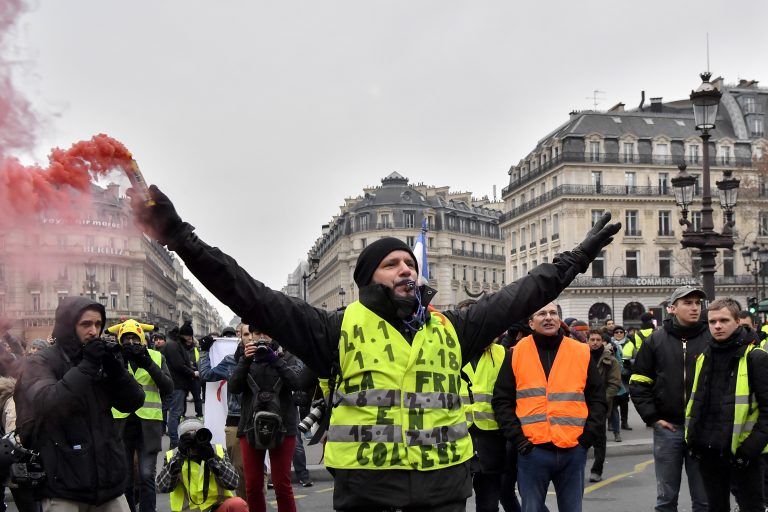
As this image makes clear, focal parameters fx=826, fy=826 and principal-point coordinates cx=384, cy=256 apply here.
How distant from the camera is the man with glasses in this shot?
573 centimetres

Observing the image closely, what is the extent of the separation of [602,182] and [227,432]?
2346 inches

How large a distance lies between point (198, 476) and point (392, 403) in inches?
124

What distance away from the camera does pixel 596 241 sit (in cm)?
432

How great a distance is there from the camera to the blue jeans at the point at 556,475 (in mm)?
5715

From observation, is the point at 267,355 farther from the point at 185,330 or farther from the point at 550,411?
the point at 185,330

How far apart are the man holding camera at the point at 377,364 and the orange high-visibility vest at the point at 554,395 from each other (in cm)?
203

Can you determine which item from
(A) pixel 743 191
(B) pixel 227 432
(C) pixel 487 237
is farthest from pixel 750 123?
(B) pixel 227 432

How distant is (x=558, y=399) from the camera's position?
5.83 meters

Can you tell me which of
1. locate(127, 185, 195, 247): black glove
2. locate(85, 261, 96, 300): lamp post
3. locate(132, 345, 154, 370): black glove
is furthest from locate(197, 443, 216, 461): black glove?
locate(127, 185, 195, 247): black glove

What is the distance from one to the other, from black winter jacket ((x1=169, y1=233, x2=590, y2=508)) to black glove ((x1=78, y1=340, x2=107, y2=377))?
57.0 inches

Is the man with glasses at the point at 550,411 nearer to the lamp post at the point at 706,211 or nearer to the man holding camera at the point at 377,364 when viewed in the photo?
the man holding camera at the point at 377,364

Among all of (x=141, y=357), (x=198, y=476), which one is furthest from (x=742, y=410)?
(x=141, y=357)

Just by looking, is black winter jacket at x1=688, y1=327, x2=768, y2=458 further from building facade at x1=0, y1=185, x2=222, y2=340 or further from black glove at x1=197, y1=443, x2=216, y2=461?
building facade at x1=0, y1=185, x2=222, y2=340

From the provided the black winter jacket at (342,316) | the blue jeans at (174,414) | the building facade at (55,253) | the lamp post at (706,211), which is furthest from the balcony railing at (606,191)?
the black winter jacket at (342,316)
